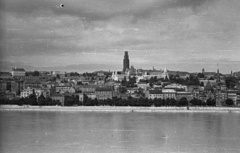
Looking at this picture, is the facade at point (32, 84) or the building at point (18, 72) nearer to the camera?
the facade at point (32, 84)

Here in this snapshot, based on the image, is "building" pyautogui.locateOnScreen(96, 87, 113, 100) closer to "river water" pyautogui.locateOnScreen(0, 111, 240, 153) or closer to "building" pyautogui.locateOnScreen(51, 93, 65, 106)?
"building" pyautogui.locateOnScreen(51, 93, 65, 106)

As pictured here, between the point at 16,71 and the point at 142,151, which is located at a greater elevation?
the point at 16,71

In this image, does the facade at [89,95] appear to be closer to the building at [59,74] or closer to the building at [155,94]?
the building at [155,94]

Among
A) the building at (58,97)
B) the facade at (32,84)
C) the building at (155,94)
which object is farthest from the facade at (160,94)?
the facade at (32,84)

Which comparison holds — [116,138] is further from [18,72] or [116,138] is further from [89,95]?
[18,72]

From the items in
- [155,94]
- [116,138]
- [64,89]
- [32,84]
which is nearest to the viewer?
[116,138]

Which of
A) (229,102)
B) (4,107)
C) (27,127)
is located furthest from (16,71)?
(27,127)

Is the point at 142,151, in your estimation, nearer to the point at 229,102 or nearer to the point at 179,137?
the point at 179,137

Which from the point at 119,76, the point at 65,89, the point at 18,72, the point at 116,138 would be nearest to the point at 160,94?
the point at 65,89

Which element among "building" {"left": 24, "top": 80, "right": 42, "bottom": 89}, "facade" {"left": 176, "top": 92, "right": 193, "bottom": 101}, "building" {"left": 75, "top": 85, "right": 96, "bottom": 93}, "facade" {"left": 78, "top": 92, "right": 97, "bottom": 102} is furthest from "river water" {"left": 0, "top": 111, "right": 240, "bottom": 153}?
"building" {"left": 24, "top": 80, "right": 42, "bottom": 89}
